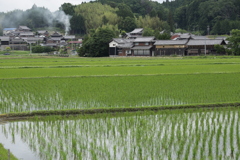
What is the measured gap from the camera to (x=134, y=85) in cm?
1428

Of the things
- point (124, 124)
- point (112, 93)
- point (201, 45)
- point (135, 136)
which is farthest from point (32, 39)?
point (135, 136)

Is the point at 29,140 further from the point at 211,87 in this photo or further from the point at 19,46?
the point at 19,46

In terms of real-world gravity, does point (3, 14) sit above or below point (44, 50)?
above

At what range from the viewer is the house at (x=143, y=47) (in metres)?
48.2

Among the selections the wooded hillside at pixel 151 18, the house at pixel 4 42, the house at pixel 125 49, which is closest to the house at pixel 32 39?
the house at pixel 4 42

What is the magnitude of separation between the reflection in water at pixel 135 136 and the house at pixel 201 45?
118 feet

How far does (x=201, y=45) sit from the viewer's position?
44.4 meters

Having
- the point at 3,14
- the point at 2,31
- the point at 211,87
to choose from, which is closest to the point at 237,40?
the point at 211,87

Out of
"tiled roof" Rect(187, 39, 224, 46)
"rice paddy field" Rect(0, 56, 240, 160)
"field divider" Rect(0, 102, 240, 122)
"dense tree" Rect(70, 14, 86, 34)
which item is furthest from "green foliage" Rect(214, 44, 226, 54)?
"dense tree" Rect(70, 14, 86, 34)

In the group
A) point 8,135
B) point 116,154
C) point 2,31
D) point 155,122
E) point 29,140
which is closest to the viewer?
point 116,154

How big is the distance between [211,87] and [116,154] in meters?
7.82

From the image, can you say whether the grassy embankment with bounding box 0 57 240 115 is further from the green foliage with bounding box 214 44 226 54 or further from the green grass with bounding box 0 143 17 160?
the green foliage with bounding box 214 44 226 54

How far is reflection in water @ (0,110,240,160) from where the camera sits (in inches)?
245

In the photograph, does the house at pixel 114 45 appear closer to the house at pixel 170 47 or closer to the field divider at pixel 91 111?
the house at pixel 170 47
